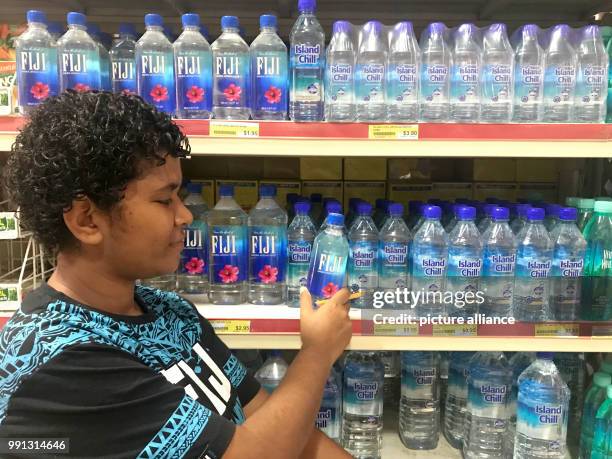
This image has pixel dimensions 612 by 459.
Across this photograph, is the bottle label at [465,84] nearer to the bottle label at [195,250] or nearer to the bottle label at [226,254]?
the bottle label at [226,254]

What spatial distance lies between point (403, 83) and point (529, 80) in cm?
39

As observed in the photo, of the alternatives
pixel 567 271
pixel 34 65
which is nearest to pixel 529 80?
pixel 567 271

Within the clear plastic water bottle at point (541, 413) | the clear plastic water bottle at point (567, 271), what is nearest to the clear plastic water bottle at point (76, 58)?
the clear plastic water bottle at point (567, 271)

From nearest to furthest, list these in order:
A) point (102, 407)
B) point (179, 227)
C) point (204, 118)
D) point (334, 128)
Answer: point (102, 407), point (179, 227), point (334, 128), point (204, 118)

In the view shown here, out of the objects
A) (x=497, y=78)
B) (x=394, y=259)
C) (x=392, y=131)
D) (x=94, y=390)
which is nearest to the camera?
(x=94, y=390)

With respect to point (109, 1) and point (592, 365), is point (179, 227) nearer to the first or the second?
point (109, 1)

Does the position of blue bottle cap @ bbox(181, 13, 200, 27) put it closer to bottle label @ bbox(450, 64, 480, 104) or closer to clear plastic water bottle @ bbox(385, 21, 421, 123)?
clear plastic water bottle @ bbox(385, 21, 421, 123)

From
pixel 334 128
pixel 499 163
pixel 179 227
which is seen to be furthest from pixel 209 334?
pixel 499 163

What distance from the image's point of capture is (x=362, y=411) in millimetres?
1792

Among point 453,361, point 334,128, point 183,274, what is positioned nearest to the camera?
point 334,128

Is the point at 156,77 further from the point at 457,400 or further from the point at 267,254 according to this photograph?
the point at 457,400

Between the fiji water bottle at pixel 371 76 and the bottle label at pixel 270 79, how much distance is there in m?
0.23

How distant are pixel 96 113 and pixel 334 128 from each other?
0.67 metres

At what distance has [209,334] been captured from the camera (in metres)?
1.28
